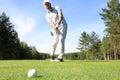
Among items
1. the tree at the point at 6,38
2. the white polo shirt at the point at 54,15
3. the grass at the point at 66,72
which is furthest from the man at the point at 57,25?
the tree at the point at 6,38

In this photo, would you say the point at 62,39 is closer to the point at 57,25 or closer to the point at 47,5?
the point at 57,25

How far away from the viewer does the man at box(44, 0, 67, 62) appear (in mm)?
12422

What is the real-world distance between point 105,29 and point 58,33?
2409 inches

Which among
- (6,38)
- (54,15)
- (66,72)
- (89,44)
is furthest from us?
(89,44)

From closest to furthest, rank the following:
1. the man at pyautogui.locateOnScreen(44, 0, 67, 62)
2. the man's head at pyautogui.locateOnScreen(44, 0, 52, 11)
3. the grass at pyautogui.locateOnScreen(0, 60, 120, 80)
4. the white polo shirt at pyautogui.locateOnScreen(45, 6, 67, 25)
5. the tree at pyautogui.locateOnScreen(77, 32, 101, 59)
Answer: the grass at pyautogui.locateOnScreen(0, 60, 120, 80), the man's head at pyautogui.locateOnScreen(44, 0, 52, 11), the man at pyautogui.locateOnScreen(44, 0, 67, 62), the white polo shirt at pyautogui.locateOnScreen(45, 6, 67, 25), the tree at pyautogui.locateOnScreen(77, 32, 101, 59)

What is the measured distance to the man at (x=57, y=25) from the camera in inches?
489

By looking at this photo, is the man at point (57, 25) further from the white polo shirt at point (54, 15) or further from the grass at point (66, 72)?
the grass at point (66, 72)

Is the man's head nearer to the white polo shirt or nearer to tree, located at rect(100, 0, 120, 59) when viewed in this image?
the white polo shirt

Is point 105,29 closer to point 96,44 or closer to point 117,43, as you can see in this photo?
point 117,43

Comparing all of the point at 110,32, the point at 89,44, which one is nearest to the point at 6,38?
the point at 110,32

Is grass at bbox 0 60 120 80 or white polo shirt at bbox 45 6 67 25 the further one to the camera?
white polo shirt at bbox 45 6 67 25

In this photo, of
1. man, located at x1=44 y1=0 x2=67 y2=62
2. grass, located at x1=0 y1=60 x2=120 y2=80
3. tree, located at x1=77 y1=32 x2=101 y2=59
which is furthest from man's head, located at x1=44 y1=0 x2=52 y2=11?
tree, located at x1=77 y1=32 x2=101 y2=59

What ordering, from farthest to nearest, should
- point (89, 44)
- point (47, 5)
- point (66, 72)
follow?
point (89, 44) < point (47, 5) < point (66, 72)

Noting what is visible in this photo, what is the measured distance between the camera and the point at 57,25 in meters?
12.4
